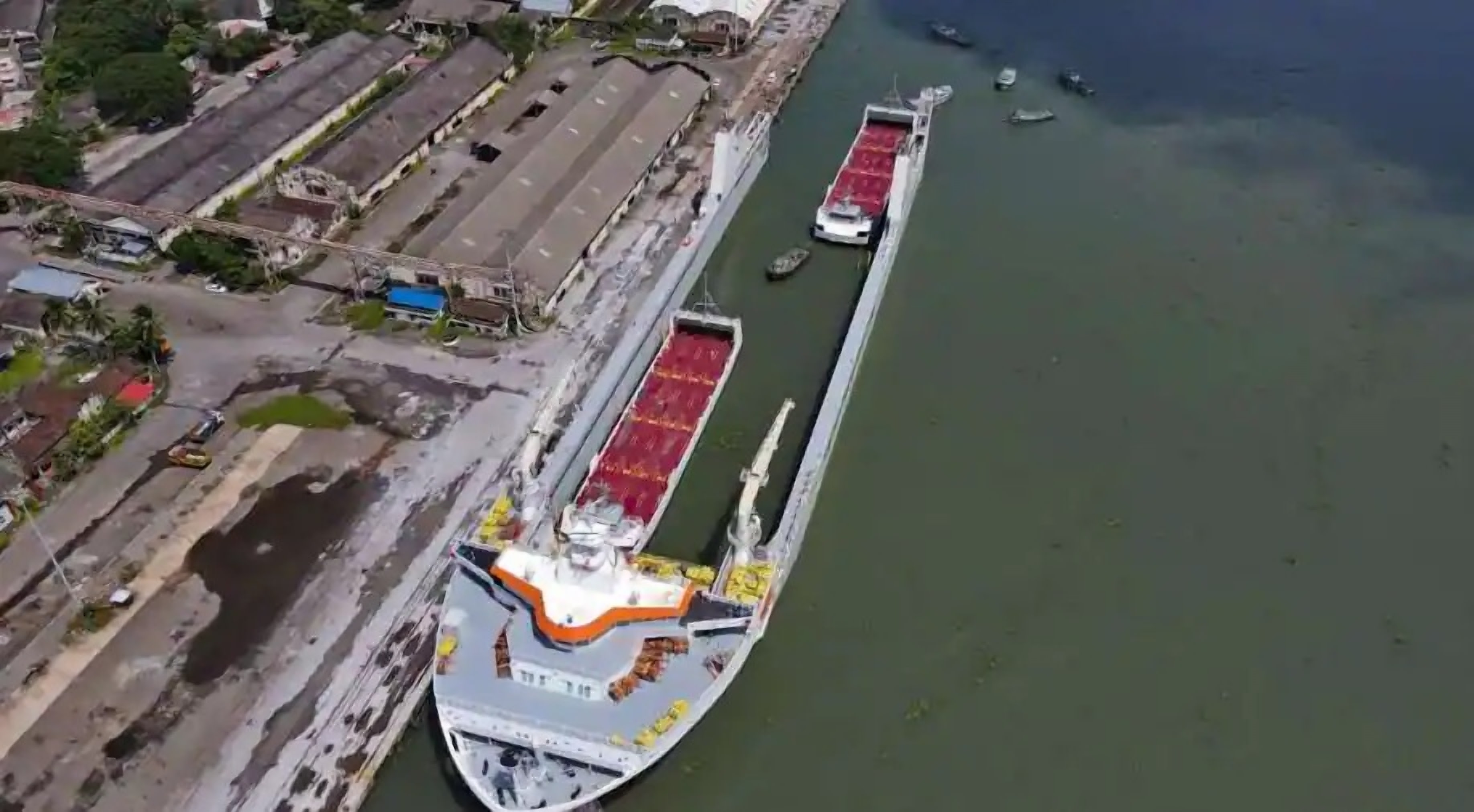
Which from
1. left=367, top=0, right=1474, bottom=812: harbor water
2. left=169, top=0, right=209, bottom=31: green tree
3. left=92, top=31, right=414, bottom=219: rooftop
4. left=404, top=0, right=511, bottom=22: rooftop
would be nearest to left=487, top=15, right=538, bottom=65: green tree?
left=404, top=0, right=511, bottom=22: rooftop

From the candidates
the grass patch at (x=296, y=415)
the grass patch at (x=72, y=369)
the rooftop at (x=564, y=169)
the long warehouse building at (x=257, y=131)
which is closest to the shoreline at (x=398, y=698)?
the grass patch at (x=296, y=415)

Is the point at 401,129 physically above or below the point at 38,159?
below

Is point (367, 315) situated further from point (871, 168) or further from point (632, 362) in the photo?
point (871, 168)

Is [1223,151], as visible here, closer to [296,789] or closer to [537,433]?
[537,433]

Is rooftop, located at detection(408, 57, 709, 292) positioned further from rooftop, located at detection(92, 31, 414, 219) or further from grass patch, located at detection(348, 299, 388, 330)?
rooftop, located at detection(92, 31, 414, 219)

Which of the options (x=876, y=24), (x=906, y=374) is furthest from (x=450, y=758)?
(x=876, y=24)

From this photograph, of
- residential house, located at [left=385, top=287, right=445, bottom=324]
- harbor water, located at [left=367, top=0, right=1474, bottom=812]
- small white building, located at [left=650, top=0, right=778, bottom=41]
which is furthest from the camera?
small white building, located at [left=650, top=0, right=778, bottom=41]

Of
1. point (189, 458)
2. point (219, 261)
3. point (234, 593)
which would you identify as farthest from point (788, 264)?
point (234, 593)
